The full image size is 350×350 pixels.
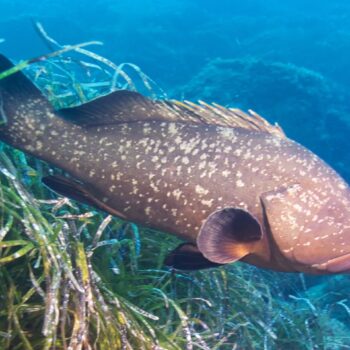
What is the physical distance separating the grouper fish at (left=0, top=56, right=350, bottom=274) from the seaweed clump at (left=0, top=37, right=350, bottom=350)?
0.32 m

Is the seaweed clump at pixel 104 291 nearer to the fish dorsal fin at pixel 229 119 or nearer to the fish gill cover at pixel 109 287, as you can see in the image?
the fish gill cover at pixel 109 287

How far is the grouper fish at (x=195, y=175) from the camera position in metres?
3.08

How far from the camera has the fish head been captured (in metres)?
3.06

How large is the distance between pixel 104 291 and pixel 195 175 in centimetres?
111

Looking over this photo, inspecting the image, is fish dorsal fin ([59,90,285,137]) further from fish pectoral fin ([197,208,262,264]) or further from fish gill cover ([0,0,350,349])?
fish pectoral fin ([197,208,262,264])

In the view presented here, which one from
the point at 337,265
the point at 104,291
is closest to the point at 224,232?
the point at 337,265

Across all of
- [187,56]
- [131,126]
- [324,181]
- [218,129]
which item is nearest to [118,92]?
[131,126]

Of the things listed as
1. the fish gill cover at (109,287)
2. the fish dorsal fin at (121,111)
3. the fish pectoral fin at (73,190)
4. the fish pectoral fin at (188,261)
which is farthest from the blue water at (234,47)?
the fish pectoral fin at (73,190)

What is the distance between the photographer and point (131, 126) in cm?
352

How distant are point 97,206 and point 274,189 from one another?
1.42 meters

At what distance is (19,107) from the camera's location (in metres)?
3.49

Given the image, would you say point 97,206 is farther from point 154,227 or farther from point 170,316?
point 170,316

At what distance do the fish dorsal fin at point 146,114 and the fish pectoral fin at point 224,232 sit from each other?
91cm

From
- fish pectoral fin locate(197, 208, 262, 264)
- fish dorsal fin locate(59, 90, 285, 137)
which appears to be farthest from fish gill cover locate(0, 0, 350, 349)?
fish dorsal fin locate(59, 90, 285, 137)
